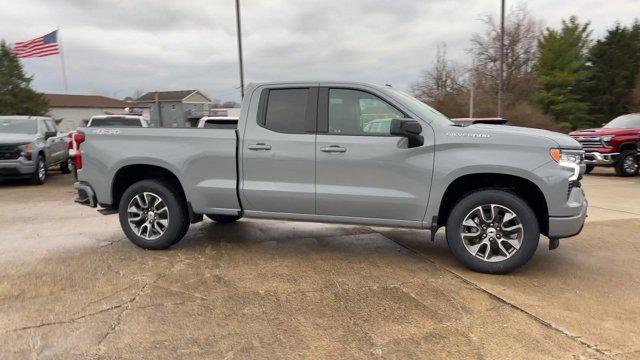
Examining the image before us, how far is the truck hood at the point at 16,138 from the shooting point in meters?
11.1

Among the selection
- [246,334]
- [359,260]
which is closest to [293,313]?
[246,334]

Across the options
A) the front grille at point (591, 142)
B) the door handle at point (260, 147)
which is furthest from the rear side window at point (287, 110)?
the front grille at point (591, 142)

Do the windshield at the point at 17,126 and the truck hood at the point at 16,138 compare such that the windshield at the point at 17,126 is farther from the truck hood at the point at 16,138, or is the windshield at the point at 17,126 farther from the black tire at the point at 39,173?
the black tire at the point at 39,173

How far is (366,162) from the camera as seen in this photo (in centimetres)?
460

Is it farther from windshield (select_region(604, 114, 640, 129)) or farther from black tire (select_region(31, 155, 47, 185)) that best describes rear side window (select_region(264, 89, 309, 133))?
windshield (select_region(604, 114, 640, 129))

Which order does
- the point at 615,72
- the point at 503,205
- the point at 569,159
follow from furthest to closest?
the point at 615,72, the point at 503,205, the point at 569,159

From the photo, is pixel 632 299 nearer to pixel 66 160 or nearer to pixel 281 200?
pixel 281 200

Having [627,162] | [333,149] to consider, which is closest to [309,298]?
[333,149]

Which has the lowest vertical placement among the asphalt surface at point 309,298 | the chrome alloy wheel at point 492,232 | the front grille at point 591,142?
the asphalt surface at point 309,298

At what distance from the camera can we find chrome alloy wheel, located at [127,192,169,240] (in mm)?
5305

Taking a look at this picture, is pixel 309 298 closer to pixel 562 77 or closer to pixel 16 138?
pixel 16 138

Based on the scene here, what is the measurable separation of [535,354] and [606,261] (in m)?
2.62

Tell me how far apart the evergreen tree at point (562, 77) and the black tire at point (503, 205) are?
104ft

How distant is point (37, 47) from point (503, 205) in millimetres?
29176
